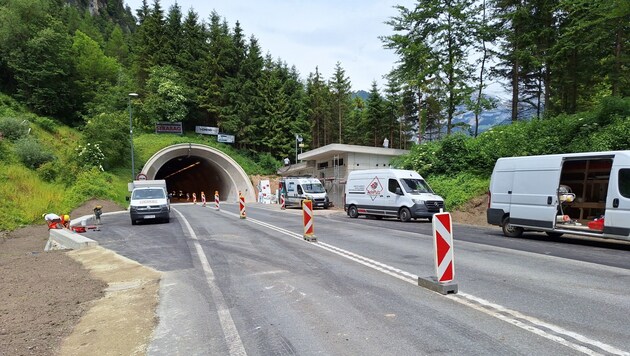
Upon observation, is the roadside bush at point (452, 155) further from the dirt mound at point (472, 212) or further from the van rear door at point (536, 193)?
the van rear door at point (536, 193)

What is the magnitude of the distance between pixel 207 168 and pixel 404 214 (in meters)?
42.1

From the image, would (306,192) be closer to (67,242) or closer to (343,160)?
(343,160)

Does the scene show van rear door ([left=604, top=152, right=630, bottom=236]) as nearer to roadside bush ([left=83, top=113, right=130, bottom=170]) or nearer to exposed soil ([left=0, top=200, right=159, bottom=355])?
exposed soil ([left=0, top=200, right=159, bottom=355])

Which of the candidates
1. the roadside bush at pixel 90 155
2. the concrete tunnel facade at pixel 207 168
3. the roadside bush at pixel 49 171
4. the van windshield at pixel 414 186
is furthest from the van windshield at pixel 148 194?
the concrete tunnel facade at pixel 207 168

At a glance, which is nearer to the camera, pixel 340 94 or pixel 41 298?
pixel 41 298

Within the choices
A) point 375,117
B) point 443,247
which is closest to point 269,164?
point 375,117

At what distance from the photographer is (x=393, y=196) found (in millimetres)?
19141

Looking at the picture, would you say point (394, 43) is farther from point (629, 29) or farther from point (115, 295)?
point (115, 295)

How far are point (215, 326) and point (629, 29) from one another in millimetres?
23820

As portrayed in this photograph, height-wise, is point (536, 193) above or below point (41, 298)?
above

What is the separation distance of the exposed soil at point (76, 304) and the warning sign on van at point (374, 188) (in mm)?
13443

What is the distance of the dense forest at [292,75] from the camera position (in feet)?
76.2

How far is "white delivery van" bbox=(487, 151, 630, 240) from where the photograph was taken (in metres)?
9.83

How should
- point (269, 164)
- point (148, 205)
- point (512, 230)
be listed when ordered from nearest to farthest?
point (512, 230) < point (148, 205) < point (269, 164)
